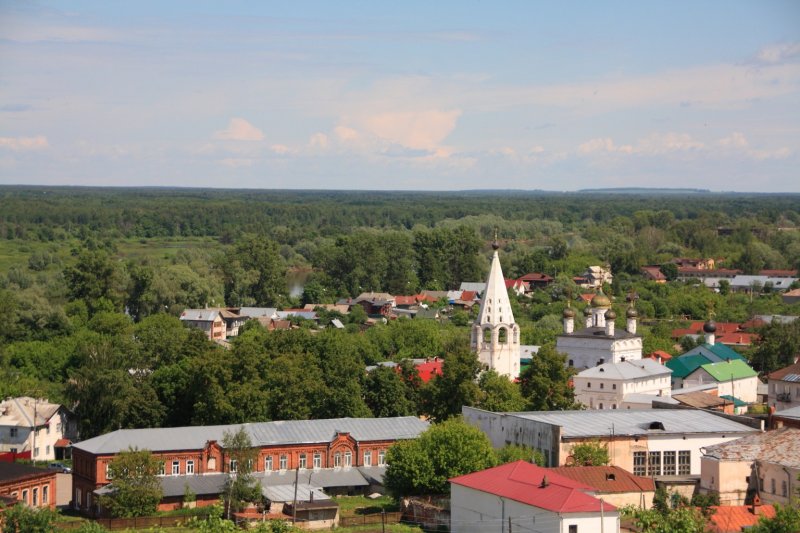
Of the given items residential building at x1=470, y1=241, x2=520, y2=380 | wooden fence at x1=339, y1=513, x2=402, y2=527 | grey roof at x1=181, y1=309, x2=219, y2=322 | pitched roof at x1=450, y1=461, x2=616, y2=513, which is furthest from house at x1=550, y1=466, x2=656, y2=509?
grey roof at x1=181, y1=309, x2=219, y2=322

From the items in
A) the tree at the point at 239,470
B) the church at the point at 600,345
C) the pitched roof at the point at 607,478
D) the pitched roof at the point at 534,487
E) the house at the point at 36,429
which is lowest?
the house at the point at 36,429

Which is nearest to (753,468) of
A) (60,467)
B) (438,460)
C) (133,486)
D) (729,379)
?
(438,460)

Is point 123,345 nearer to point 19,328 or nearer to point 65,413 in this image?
point 65,413

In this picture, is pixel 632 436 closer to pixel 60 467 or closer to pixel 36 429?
pixel 60 467

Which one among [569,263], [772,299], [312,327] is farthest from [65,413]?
[569,263]

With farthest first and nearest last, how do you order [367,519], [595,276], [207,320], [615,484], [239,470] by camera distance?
[595,276], [207,320], [239,470], [367,519], [615,484]

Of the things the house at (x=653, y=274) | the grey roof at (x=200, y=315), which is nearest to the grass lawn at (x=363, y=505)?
the grey roof at (x=200, y=315)

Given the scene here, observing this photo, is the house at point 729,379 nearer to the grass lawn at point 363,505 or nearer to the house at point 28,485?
the grass lawn at point 363,505
